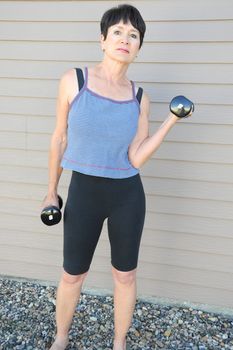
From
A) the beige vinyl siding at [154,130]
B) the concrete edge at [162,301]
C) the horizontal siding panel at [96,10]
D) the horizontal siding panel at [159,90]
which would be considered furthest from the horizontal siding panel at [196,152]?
the concrete edge at [162,301]

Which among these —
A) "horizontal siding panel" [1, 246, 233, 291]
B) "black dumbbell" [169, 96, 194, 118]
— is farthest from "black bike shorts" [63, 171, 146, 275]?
"horizontal siding panel" [1, 246, 233, 291]

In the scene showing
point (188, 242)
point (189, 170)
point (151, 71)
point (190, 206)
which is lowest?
point (188, 242)

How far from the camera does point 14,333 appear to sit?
8.21ft

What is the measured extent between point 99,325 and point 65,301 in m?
0.57

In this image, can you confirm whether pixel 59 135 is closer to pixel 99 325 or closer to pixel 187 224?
pixel 187 224

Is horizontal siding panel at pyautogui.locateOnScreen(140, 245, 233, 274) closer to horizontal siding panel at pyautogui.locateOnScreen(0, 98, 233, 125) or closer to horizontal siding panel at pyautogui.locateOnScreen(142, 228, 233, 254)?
horizontal siding panel at pyautogui.locateOnScreen(142, 228, 233, 254)

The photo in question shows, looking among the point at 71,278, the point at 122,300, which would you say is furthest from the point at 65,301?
the point at 122,300

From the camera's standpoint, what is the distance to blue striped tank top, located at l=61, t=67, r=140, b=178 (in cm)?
185

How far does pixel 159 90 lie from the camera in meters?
2.52

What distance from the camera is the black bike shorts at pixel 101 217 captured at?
195 centimetres

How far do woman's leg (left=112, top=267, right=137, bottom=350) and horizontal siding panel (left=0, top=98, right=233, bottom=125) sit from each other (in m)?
1.01

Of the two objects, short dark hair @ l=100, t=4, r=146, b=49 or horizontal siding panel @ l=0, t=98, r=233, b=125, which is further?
horizontal siding panel @ l=0, t=98, r=233, b=125

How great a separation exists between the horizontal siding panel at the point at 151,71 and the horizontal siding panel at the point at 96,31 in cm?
15

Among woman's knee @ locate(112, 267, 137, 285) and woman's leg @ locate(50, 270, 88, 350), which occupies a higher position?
woman's knee @ locate(112, 267, 137, 285)
